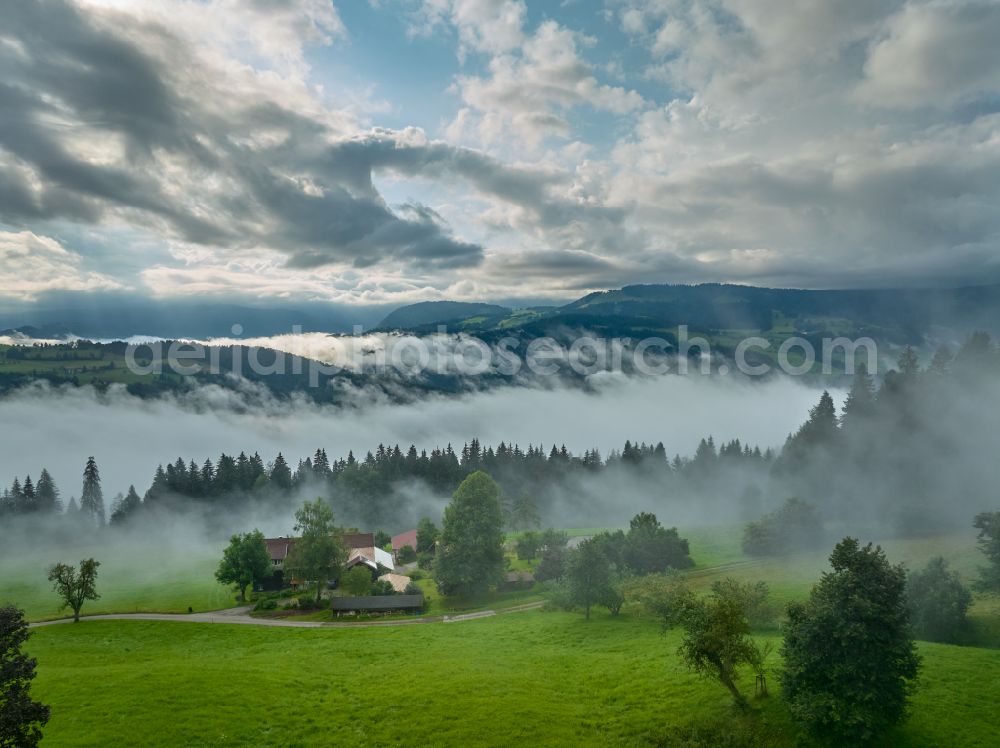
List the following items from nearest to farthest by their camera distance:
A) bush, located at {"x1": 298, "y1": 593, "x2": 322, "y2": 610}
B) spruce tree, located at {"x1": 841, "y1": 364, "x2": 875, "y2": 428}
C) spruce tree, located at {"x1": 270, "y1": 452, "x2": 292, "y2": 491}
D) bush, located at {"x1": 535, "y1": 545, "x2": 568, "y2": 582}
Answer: bush, located at {"x1": 298, "y1": 593, "x2": 322, "y2": 610} < bush, located at {"x1": 535, "y1": 545, "x2": 568, "y2": 582} < spruce tree, located at {"x1": 841, "y1": 364, "x2": 875, "y2": 428} < spruce tree, located at {"x1": 270, "y1": 452, "x2": 292, "y2": 491}

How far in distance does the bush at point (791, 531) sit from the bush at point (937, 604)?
38.9 m

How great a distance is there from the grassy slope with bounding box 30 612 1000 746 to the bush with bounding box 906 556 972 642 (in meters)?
4.50

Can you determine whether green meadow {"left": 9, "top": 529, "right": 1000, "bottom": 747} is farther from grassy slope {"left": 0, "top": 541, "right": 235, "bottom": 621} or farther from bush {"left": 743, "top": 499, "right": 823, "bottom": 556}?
bush {"left": 743, "top": 499, "right": 823, "bottom": 556}

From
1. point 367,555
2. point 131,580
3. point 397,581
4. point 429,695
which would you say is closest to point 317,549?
point 397,581

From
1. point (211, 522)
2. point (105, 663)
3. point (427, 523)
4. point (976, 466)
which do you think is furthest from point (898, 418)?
point (211, 522)

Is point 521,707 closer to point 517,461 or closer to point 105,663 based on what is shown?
point 105,663

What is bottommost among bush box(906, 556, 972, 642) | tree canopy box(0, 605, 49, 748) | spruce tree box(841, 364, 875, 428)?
bush box(906, 556, 972, 642)

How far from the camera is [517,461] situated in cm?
16838

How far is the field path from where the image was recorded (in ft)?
217

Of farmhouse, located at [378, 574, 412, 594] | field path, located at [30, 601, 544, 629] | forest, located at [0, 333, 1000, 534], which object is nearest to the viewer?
field path, located at [30, 601, 544, 629]

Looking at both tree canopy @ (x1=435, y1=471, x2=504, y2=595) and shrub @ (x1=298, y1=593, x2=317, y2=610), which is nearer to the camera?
shrub @ (x1=298, y1=593, x2=317, y2=610)

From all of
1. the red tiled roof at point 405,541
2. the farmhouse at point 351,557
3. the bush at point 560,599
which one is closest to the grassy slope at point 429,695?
the bush at point 560,599

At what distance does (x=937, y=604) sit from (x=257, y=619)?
2963 inches

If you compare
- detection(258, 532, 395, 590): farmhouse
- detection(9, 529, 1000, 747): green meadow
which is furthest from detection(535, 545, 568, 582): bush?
detection(258, 532, 395, 590): farmhouse
